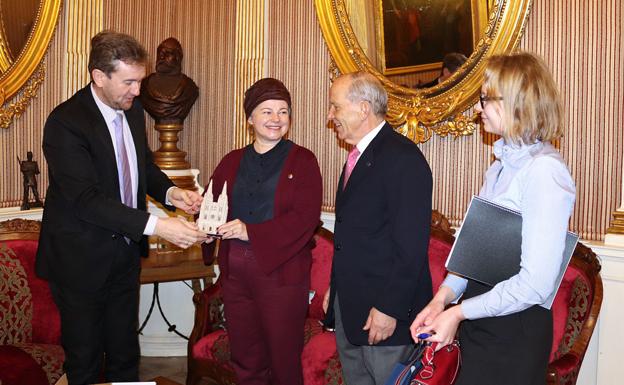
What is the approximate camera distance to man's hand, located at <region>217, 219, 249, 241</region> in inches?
131

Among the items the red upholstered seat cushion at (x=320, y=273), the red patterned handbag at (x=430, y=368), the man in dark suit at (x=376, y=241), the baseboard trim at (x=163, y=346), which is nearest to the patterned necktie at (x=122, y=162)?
the man in dark suit at (x=376, y=241)

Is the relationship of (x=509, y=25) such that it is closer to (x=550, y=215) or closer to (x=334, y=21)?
(x=334, y=21)

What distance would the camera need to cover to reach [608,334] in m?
3.75

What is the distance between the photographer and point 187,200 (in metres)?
3.66

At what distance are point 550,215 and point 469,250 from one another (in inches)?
10.4

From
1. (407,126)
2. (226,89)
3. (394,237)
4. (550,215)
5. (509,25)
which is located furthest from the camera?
(226,89)

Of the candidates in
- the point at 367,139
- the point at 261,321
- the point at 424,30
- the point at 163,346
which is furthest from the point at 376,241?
the point at 163,346

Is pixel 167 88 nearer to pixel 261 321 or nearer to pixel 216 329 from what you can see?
pixel 216 329

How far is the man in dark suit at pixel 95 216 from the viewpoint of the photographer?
3211 mm

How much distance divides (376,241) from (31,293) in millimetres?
2451

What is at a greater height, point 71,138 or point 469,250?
point 71,138

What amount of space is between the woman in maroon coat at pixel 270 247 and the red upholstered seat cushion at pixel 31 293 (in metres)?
1.34

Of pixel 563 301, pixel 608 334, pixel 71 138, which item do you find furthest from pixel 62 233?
pixel 608 334

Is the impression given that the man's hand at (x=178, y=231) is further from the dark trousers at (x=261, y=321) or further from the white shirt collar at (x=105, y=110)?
the white shirt collar at (x=105, y=110)
